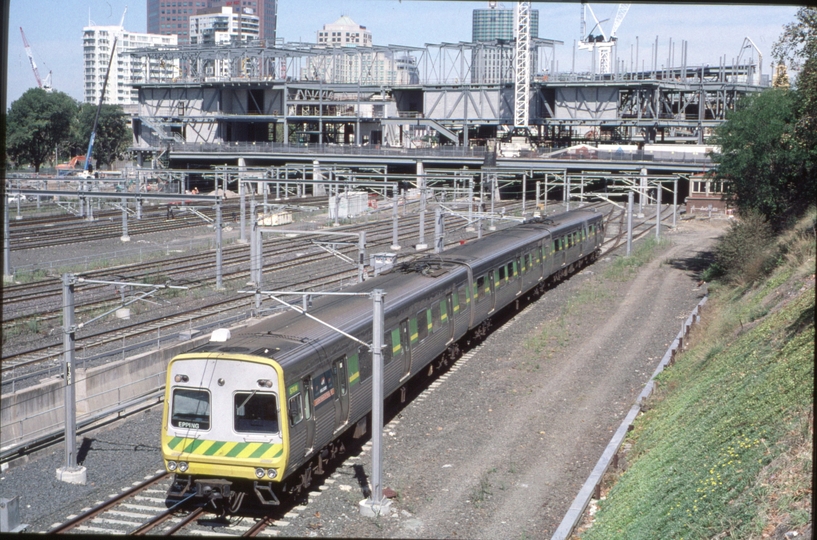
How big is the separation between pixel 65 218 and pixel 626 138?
5020 cm

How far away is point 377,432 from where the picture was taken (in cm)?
1081

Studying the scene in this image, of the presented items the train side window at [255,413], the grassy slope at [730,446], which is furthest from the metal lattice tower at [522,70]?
the train side window at [255,413]

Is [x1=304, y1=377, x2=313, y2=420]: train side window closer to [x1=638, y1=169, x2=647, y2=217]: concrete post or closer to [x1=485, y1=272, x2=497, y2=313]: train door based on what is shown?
[x1=485, y1=272, x2=497, y2=313]: train door

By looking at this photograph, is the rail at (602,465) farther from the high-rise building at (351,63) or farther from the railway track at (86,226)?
the high-rise building at (351,63)

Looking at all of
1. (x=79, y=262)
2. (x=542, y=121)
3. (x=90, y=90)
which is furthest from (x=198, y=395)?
(x=90, y=90)

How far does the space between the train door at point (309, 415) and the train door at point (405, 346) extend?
12.2 ft

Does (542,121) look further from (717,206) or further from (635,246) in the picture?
(635,246)

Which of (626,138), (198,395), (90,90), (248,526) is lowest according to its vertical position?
(248,526)

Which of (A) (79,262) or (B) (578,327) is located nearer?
(B) (578,327)

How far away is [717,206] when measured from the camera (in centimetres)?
5581

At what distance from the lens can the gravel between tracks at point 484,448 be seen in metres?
10.3

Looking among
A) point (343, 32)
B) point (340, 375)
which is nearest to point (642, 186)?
point (340, 375)

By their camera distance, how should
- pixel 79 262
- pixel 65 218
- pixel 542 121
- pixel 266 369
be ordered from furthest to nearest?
pixel 542 121
pixel 65 218
pixel 79 262
pixel 266 369

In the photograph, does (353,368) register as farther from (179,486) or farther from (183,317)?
(183,317)
